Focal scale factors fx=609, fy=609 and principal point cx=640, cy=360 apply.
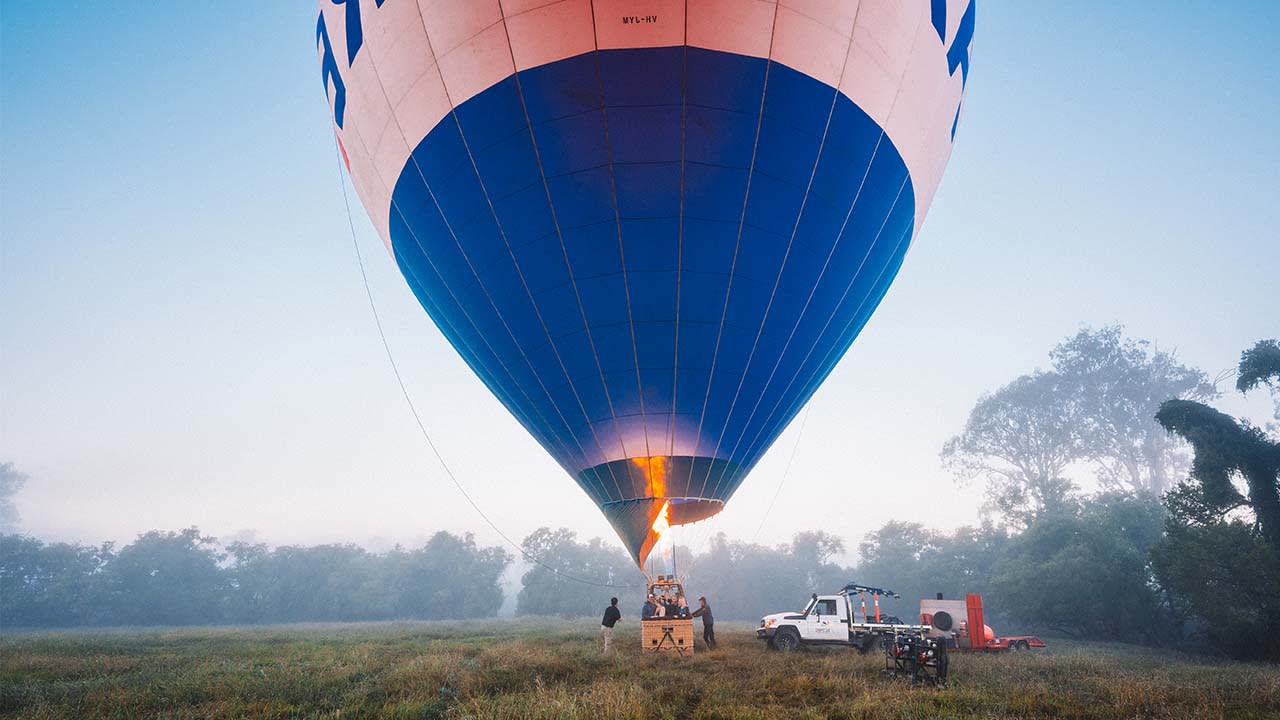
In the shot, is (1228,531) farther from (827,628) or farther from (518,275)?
(518,275)

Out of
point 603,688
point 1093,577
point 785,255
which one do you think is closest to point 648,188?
point 785,255

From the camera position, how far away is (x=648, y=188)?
9.10m

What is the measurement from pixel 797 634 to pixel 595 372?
827 cm

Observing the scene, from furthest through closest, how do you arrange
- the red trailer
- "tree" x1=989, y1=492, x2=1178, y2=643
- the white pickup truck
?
"tree" x1=989, y1=492, x2=1178, y2=643
the red trailer
the white pickup truck

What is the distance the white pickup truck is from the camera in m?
→ 13.9

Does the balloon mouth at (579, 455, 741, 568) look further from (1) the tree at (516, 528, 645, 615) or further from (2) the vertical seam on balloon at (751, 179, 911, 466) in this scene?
(1) the tree at (516, 528, 645, 615)

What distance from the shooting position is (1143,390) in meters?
42.9

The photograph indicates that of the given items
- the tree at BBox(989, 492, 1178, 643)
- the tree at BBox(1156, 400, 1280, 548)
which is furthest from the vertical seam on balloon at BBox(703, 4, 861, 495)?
the tree at BBox(989, 492, 1178, 643)

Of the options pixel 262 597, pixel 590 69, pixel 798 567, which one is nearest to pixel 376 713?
pixel 590 69

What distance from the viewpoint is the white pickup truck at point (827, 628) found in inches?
548

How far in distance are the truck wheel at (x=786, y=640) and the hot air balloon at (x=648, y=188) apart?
4301 millimetres

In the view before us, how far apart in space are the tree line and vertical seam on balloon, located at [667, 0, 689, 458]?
5570 mm

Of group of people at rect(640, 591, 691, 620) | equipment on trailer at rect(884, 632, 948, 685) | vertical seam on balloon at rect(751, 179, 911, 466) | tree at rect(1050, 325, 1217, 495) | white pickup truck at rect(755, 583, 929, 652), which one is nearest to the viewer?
equipment on trailer at rect(884, 632, 948, 685)

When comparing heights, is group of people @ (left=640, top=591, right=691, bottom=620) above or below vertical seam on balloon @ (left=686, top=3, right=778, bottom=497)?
below
